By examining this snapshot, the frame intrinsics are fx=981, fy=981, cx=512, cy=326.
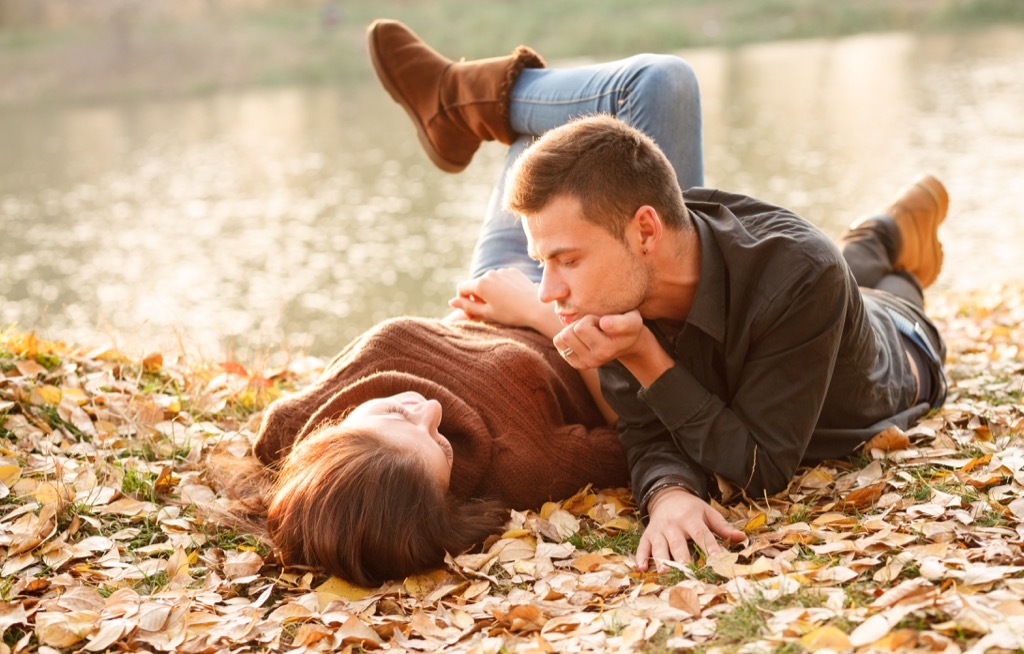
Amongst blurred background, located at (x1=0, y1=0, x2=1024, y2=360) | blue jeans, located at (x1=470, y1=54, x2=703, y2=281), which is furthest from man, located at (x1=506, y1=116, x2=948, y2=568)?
blurred background, located at (x1=0, y1=0, x2=1024, y2=360)

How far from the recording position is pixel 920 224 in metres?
4.51

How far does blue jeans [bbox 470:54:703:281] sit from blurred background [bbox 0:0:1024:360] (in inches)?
57.2

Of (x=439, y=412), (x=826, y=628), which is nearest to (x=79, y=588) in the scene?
(x=439, y=412)

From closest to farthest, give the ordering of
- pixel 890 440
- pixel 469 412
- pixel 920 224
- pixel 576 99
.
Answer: pixel 469 412 → pixel 890 440 → pixel 576 99 → pixel 920 224

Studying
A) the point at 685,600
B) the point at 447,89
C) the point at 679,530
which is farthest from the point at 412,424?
the point at 447,89

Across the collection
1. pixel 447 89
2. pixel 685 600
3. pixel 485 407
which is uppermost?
pixel 447 89

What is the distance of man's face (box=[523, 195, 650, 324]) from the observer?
2.55 m

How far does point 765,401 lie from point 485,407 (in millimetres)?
864

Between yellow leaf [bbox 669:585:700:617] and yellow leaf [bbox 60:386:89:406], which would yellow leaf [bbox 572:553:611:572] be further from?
yellow leaf [bbox 60:386:89:406]

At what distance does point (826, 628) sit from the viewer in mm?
2047

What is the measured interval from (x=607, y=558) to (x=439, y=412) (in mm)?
653

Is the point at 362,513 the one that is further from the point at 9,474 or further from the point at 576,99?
the point at 576,99

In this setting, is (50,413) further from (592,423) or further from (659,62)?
A: (659,62)

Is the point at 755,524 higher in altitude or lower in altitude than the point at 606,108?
lower
